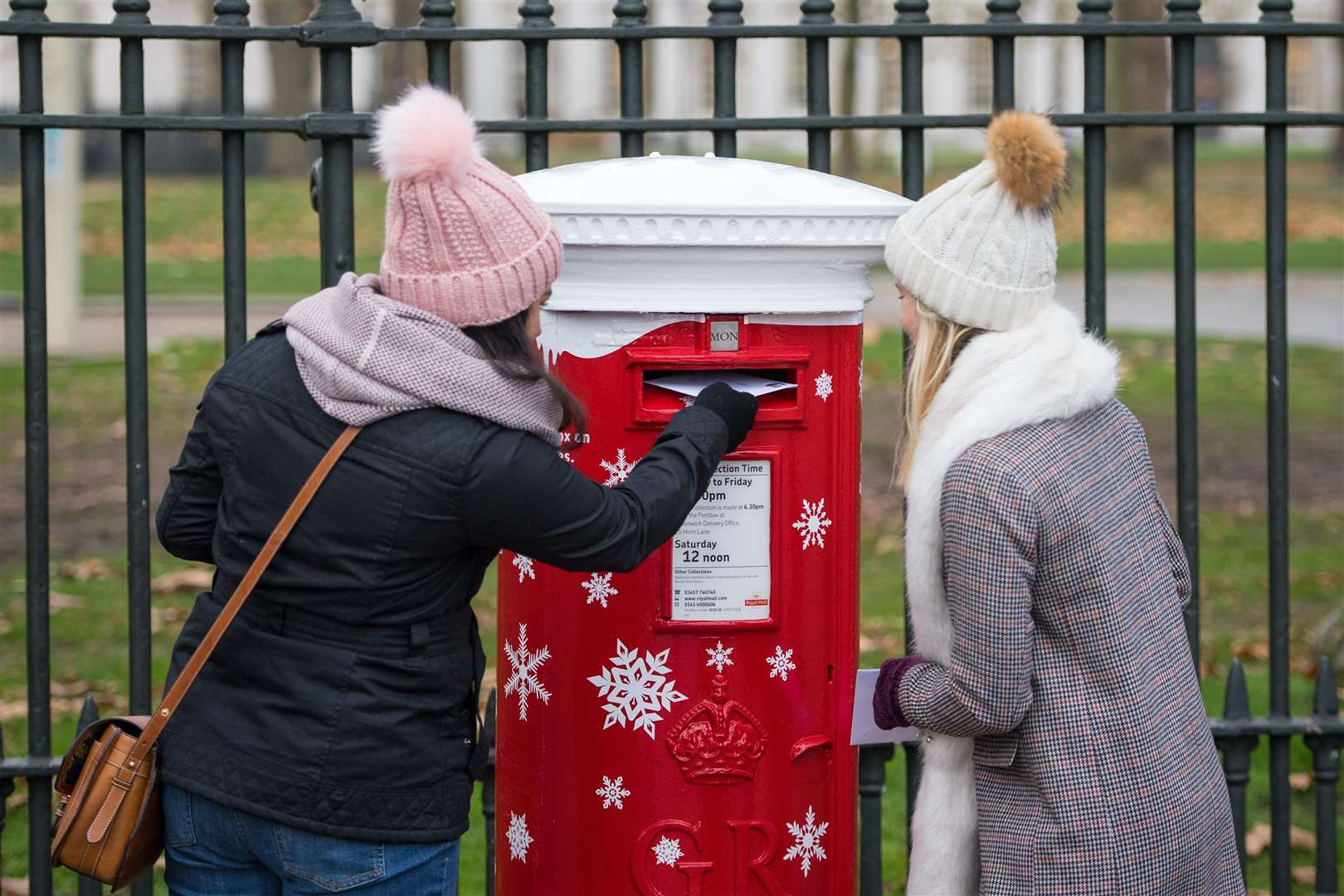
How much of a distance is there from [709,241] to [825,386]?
317 millimetres

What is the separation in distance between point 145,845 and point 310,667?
0.44 m

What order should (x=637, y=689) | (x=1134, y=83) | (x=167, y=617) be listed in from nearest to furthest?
(x=637, y=689), (x=167, y=617), (x=1134, y=83)

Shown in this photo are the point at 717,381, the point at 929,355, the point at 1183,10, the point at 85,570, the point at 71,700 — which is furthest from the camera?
the point at 85,570

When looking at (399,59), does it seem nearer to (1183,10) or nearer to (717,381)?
(1183,10)

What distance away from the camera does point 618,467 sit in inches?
107

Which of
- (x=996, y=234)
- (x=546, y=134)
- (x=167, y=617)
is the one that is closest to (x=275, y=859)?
(x=996, y=234)

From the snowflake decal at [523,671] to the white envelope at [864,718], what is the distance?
0.53m

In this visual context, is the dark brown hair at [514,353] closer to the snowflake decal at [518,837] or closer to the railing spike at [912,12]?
the snowflake decal at [518,837]

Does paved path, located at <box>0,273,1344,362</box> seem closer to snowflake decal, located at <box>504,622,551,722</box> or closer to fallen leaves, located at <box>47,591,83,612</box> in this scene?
fallen leaves, located at <box>47,591,83,612</box>

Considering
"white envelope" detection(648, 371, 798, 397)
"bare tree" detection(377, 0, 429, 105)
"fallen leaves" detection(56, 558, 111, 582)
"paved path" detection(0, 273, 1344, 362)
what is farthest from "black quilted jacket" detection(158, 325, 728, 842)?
"bare tree" detection(377, 0, 429, 105)

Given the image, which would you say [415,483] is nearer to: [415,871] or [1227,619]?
[415,871]

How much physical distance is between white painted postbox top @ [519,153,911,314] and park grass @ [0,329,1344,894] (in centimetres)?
178

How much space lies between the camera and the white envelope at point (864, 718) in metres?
2.75

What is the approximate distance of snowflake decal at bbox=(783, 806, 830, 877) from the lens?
2.86 m
